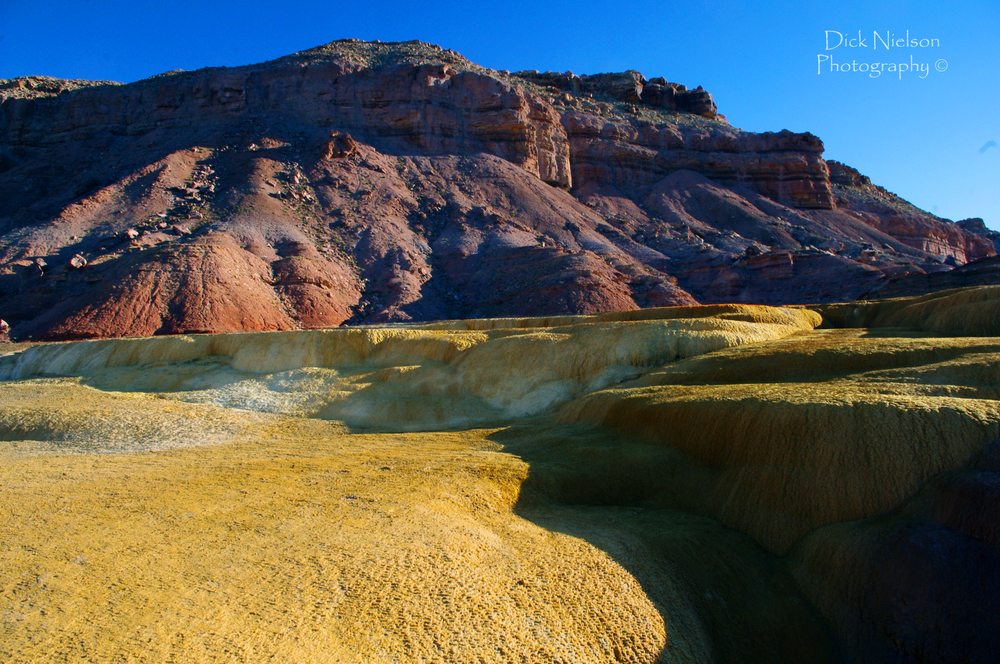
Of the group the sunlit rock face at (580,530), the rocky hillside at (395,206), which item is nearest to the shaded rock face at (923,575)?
the sunlit rock face at (580,530)

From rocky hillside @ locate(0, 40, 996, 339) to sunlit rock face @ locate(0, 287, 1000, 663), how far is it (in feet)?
83.7

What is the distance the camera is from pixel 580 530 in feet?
22.3

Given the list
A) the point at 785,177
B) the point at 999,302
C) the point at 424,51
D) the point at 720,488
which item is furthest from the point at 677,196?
the point at 720,488

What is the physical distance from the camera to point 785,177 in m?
64.0

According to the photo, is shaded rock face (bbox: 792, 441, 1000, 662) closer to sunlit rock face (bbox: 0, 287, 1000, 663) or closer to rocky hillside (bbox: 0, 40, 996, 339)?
sunlit rock face (bbox: 0, 287, 1000, 663)

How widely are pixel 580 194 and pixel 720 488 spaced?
53.5 m

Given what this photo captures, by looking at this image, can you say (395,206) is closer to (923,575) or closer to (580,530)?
(580,530)

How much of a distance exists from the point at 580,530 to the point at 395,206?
143 feet

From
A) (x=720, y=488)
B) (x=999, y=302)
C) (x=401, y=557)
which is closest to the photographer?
(x=401, y=557)

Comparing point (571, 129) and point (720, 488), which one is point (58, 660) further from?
point (571, 129)

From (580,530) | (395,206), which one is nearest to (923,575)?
(580,530)

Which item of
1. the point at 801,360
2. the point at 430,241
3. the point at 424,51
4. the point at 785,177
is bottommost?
the point at 801,360

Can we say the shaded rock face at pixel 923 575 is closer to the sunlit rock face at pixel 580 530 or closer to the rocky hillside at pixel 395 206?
the sunlit rock face at pixel 580 530

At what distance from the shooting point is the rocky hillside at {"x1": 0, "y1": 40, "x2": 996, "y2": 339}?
35.8 metres
